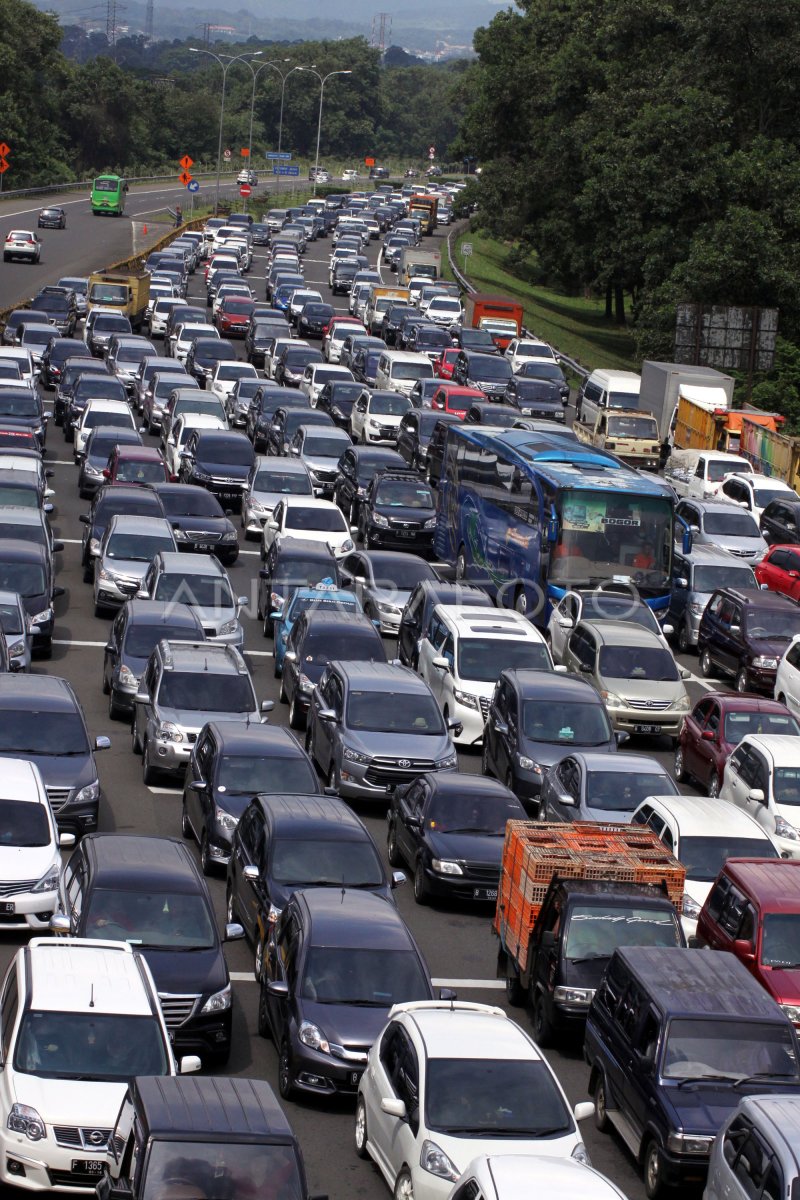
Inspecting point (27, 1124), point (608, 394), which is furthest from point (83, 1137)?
point (608, 394)

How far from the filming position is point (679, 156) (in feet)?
209

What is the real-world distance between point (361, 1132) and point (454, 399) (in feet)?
113

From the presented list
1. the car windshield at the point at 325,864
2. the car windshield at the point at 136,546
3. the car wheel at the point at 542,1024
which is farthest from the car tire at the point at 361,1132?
the car windshield at the point at 136,546

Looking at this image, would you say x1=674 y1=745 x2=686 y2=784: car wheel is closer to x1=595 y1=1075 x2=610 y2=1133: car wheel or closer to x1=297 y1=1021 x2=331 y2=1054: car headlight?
x1=595 y1=1075 x2=610 y2=1133: car wheel

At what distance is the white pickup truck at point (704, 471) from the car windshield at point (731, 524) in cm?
492

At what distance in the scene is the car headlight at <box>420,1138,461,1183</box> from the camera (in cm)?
1132

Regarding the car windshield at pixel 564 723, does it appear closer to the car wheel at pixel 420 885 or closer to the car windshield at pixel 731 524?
the car wheel at pixel 420 885

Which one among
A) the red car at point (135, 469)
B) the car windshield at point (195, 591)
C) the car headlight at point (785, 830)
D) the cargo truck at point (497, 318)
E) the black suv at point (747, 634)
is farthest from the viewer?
the cargo truck at point (497, 318)

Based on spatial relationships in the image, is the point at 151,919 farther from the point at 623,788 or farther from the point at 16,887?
the point at 623,788

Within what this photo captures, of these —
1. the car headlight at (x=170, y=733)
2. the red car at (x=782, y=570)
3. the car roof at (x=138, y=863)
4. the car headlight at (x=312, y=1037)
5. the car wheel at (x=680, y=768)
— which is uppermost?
the car roof at (x=138, y=863)

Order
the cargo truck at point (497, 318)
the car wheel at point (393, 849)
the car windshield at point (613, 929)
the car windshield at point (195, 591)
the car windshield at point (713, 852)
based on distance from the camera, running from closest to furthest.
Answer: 1. the car windshield at point (613, 929)
2. the car windshield at point (713, 852)
3. the car wheel at point (393, 849)
4. the car windshield at point (195, 591)
5. the cargo truck at point (497, 318)

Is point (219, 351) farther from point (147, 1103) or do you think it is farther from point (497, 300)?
point (147, 1103)

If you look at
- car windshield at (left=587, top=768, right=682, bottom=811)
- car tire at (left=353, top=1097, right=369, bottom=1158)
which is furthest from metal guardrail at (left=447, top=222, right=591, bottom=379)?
car tire at (left=353, top=1097, right=369, bottom=1158)

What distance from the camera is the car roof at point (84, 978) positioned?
12523 mm
